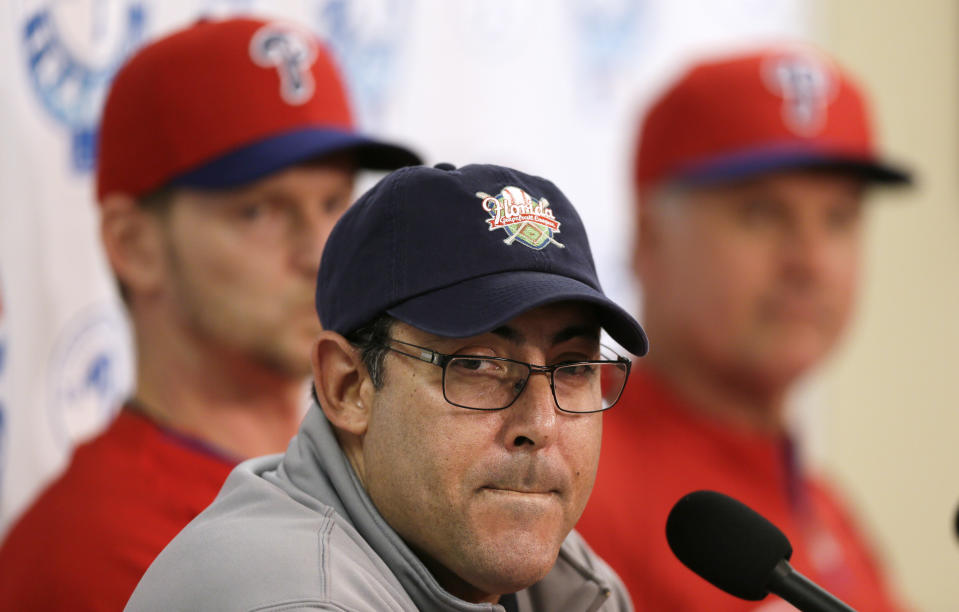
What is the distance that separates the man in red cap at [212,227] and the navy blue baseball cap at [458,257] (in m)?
0.39

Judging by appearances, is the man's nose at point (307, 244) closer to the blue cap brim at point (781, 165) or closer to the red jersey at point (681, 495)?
the red jersey at point (681, 495)

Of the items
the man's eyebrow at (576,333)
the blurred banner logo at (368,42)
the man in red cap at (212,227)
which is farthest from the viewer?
the blurred banner logo at (368,42)

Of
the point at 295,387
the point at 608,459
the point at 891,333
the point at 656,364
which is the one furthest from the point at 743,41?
the point at 295,387

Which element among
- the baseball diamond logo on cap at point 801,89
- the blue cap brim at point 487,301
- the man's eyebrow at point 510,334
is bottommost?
the man's eyebrow at point 510,334

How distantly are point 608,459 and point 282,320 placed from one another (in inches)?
24.4

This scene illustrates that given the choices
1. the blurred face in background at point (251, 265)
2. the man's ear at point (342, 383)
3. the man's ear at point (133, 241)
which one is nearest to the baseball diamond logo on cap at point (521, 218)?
the man's ear at point (342, 383)

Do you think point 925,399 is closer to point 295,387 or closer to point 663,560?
point 663,560

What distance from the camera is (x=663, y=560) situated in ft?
5.13

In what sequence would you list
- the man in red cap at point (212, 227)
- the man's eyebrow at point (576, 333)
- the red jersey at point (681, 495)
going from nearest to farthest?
the man's eyebrow at point (576, 333), the man in red cap at point (212, 227), the red jersey at point (681, 495)

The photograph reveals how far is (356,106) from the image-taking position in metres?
1.74

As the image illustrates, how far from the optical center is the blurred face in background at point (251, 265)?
3.93 feet

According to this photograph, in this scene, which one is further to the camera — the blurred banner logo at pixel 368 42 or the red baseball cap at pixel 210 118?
the blurred banner logo at pixel 368 42

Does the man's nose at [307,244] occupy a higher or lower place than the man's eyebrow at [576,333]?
lower

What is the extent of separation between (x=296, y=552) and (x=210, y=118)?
0.62 m
